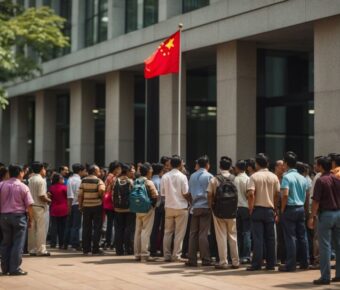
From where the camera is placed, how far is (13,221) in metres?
13.5

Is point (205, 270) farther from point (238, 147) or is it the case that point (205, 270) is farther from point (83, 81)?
point (83, 81)

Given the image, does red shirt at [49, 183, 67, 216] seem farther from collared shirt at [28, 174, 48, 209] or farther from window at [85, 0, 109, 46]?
window at [85, 0, 109, 46]

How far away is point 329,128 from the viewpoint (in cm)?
1933

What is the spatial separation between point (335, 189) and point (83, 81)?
73.3 feet

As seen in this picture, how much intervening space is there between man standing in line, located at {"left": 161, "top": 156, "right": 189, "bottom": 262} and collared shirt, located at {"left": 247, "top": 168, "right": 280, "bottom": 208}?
1.86 meters

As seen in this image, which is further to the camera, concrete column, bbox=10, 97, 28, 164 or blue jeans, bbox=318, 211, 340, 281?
concrete column, bbox=10, 97, 28, 164

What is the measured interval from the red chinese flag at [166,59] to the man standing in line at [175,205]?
4.96 m

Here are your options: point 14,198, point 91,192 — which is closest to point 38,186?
point 91,192

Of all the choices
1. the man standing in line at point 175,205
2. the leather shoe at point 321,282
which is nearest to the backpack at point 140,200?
the man standing in line at point 175,205

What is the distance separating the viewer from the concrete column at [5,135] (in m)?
45.0

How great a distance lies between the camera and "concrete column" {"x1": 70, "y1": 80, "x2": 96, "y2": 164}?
109 feet

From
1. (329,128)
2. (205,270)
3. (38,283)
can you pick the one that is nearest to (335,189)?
(205,270)

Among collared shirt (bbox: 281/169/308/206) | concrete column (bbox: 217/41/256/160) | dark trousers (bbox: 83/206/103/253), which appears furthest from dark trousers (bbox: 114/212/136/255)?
concrete column (bbox: 217/41/256/160)

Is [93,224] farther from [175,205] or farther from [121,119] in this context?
[121,119]
